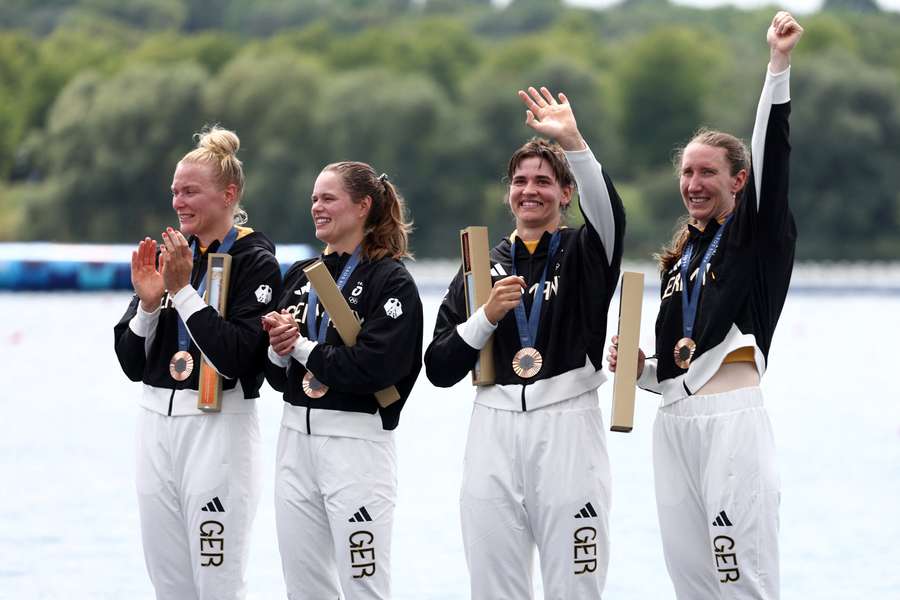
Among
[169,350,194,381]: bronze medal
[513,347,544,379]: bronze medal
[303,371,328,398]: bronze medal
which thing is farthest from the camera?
[169,350,194,381]: bronze medal

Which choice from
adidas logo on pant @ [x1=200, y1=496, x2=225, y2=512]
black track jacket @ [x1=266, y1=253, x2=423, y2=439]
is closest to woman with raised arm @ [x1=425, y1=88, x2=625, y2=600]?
black track jacket @ [x1=266, y1=253, x2=423, y2=439]

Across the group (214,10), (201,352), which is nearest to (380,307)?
(201,352)

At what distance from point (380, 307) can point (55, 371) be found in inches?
520

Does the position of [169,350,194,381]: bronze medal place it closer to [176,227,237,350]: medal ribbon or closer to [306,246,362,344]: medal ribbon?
[176,227,237,350]: medal ribbon

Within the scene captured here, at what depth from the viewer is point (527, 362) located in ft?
16.0

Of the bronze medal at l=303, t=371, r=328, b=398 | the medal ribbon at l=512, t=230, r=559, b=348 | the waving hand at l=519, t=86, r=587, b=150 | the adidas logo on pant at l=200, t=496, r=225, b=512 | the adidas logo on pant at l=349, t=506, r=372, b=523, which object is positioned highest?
the waving hand at l=519, t=86, r=587, b=150

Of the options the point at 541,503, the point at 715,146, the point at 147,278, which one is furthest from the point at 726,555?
the point at 147,278

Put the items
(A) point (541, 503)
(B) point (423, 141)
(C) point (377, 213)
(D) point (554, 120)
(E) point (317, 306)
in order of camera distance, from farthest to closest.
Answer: (B) point (423, 141)
(C) point (377, 213)
(E) point (317, 306)
(D) point (554, 120)
(A) point (541, 503)

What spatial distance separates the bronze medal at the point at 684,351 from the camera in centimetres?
486

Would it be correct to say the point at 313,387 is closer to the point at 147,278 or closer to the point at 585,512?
the point at 147,278

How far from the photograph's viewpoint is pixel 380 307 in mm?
4980

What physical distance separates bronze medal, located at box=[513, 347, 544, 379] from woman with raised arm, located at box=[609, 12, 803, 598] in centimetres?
30

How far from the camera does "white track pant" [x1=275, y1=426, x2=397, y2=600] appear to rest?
4.84m

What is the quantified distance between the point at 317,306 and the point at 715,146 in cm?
156
